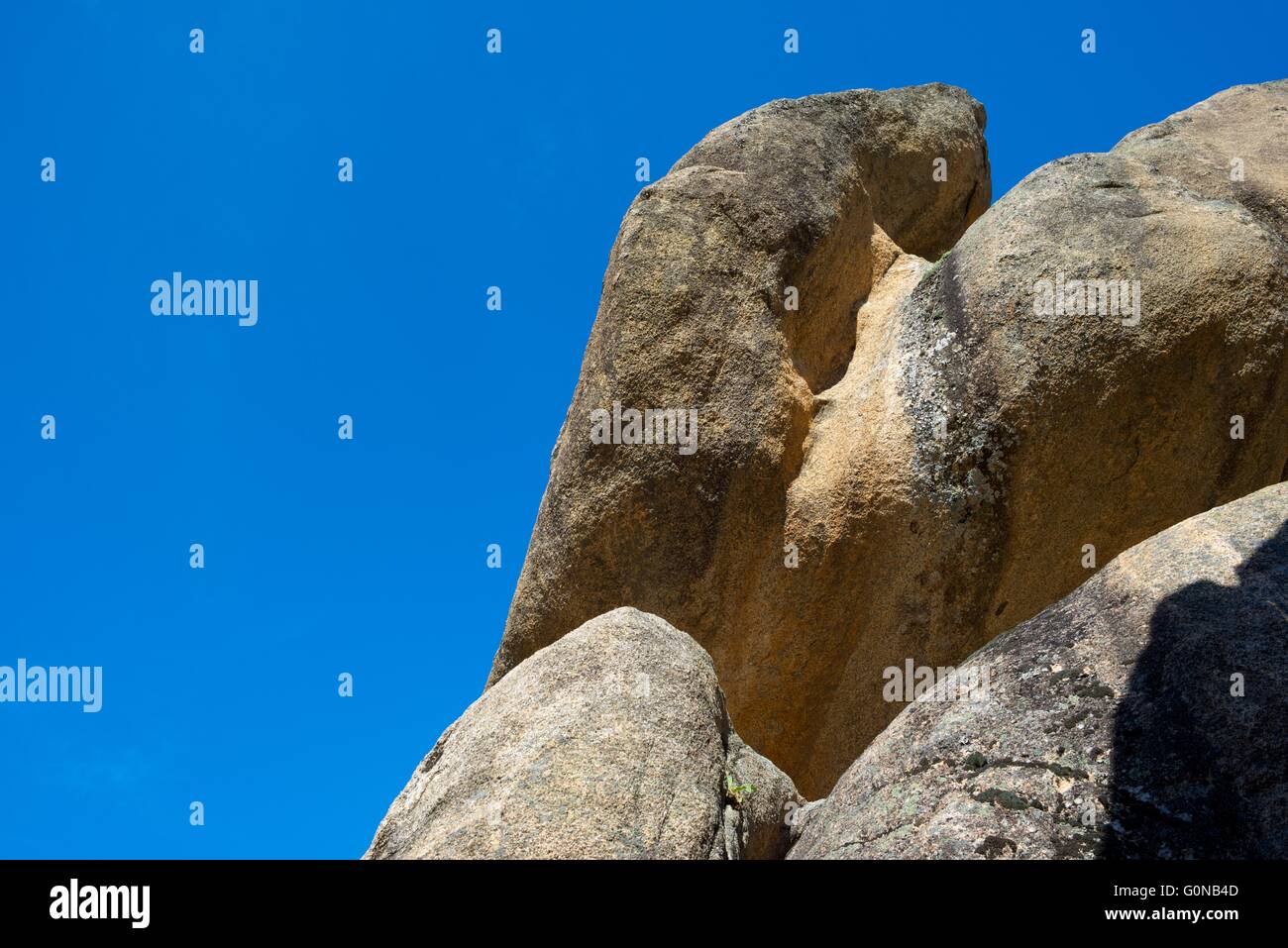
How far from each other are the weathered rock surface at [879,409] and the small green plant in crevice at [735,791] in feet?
9.72

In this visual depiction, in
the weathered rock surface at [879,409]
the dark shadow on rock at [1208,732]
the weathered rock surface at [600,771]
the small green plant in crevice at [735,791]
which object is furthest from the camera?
the weathered rock surface at [879,409]

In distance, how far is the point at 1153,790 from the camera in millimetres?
4930

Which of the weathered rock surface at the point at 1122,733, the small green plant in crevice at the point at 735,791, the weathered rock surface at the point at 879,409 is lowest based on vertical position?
the small green plant in crevice at the point at 735,791

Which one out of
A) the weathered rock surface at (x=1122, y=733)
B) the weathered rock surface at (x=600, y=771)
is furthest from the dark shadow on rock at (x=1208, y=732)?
the weathered rock surface at (x=600, y=771)

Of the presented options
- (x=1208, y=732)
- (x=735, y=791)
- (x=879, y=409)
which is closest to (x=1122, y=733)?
(x=1208, y=732)

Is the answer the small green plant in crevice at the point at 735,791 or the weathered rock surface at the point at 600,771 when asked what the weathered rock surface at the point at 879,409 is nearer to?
the weathered rock surface at the point at 600,771

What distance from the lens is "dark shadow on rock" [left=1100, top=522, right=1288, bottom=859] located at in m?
4.73

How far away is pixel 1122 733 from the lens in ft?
16.9

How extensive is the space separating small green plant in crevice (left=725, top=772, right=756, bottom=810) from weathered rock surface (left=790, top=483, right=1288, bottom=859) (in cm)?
57

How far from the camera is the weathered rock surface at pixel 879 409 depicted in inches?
344

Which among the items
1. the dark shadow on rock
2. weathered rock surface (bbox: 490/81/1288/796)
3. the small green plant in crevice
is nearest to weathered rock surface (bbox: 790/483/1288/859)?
the dark shadow on rock

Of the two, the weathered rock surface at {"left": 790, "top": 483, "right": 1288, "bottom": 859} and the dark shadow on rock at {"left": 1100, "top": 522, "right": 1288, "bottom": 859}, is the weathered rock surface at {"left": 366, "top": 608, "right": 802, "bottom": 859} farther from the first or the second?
the dark shadow on rock at {"left": 1100, "top": 522, "right": 1288, "bottom": 859}

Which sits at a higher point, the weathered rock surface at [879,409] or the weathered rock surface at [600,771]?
the weathered rock surface at [879,409]
